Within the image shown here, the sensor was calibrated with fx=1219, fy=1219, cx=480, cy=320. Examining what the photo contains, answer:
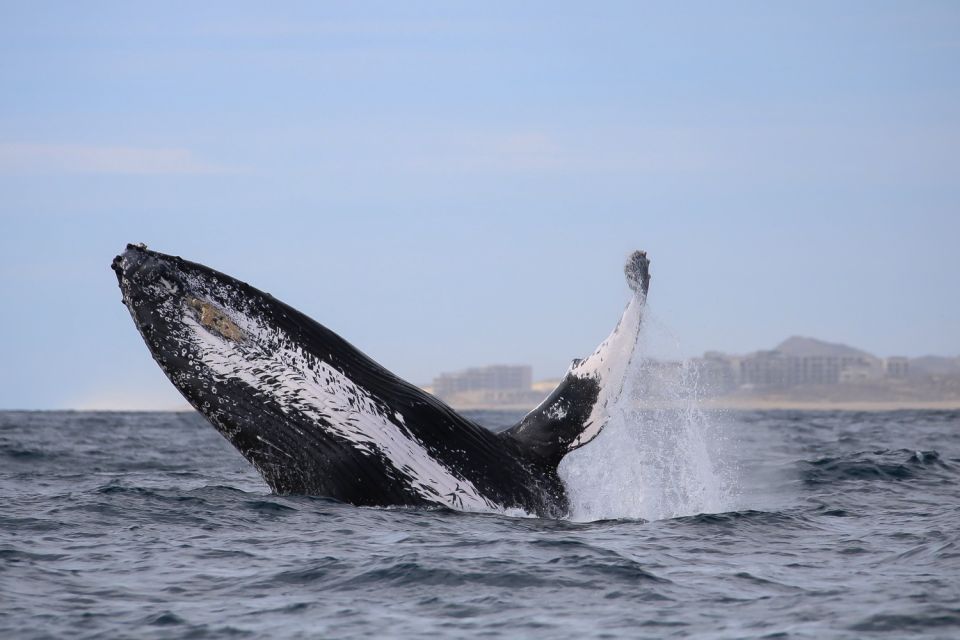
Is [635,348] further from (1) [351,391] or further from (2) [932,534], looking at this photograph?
(2) [932,534]

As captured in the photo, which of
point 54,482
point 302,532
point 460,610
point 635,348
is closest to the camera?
point 460,610

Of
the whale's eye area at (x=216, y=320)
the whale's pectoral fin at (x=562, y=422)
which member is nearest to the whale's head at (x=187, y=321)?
the whale's eye area at (x=216, y=320)

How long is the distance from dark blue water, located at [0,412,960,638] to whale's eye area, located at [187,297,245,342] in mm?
1438

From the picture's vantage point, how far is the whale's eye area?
9609mm

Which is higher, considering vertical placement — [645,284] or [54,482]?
[645,284]

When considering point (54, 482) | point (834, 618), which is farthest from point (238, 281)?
point (54, 482)

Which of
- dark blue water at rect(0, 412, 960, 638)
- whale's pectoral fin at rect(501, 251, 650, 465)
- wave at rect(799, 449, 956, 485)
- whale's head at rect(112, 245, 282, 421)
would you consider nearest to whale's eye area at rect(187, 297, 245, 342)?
whale's head at rect(112, 245, 282, 421)

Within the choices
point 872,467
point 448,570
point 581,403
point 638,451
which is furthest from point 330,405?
point 872,467

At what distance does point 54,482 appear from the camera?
14.9m

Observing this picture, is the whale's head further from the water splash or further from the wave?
the wave

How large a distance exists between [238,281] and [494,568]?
310cm

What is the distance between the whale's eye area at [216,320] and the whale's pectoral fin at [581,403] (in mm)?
2406

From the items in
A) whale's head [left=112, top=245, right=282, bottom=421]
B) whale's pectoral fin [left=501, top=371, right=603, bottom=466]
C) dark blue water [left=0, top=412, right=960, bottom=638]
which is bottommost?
dark blue water [left=0, top=412, right=960, bottom=638]

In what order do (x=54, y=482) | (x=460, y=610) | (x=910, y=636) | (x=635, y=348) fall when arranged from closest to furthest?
(x=910, y=636)
(x=460, y=610)
(x=635, y=348)
(x=54, y=482)
